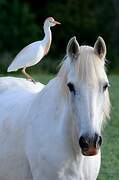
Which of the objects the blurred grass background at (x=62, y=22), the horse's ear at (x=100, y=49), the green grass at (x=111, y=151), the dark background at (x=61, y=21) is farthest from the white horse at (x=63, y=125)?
the dark background at (x=61, y=21)

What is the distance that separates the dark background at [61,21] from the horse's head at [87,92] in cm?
2557

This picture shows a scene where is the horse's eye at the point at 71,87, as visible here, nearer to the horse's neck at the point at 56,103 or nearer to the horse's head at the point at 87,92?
the horse's head at the point at 87,92

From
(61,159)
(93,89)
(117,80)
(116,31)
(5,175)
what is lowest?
(116,31)

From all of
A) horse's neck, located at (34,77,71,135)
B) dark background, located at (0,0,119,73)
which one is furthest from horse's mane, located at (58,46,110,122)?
dark background, located at (0,0,119,73)

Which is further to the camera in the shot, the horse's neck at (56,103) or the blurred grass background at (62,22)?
the blurred grass background at (62,22)

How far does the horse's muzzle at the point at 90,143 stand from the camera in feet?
13.7

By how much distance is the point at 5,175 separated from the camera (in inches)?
206

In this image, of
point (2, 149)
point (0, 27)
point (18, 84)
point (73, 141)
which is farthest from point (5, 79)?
point (0, 27)

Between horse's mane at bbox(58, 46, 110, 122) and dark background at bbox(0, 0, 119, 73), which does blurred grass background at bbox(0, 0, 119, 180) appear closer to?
dark background at bbox(0, 0, 119, 73)

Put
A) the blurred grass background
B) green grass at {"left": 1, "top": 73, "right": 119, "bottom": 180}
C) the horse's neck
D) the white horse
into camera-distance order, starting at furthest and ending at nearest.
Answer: the blurred grass background
green grass at {"left": 1, "top": 73, "right": 119, "bottom": 180}
the horse's neck
the white horse

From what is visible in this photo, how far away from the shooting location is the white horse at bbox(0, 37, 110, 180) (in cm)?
430

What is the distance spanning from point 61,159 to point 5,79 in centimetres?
181

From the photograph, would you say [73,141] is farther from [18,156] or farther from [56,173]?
[18,156]

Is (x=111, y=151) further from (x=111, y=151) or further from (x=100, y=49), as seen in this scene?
(x=100, y=49)
